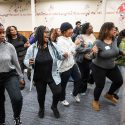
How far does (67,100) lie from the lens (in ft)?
13.1

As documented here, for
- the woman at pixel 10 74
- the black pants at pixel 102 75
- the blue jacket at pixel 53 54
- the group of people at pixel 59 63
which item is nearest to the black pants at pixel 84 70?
the group of people at pixel 59 63

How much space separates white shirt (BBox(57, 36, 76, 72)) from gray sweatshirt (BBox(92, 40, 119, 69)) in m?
0.43

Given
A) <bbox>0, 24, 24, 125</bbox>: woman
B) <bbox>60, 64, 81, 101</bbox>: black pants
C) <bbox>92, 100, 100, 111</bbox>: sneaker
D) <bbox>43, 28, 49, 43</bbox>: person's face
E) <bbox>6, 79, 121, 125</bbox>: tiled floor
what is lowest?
<bbox>6, 79, 121, 125</bbox>: tiled floor

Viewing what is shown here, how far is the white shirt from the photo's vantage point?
335cm

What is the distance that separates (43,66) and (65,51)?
0.53 metres

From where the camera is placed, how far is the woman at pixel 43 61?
2.91 metres

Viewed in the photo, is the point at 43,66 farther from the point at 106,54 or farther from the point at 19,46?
the point at 19,46

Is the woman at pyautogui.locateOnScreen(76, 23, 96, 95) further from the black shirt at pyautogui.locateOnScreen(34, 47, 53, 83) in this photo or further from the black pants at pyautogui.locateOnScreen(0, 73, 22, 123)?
the black pants at pyautogui.locateOnScreen(0, 73, 22, 123)

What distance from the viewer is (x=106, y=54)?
10.5 ft

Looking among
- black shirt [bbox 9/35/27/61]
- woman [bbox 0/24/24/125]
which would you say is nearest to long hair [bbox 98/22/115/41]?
woman [bbox 0/24/24/125]

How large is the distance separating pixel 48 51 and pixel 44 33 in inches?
10.3

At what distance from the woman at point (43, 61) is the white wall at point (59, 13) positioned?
5663mm

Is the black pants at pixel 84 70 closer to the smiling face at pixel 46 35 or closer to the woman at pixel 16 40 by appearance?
the smiling face at pixel 46 35

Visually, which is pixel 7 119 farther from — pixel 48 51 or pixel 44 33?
pixel 44 33
